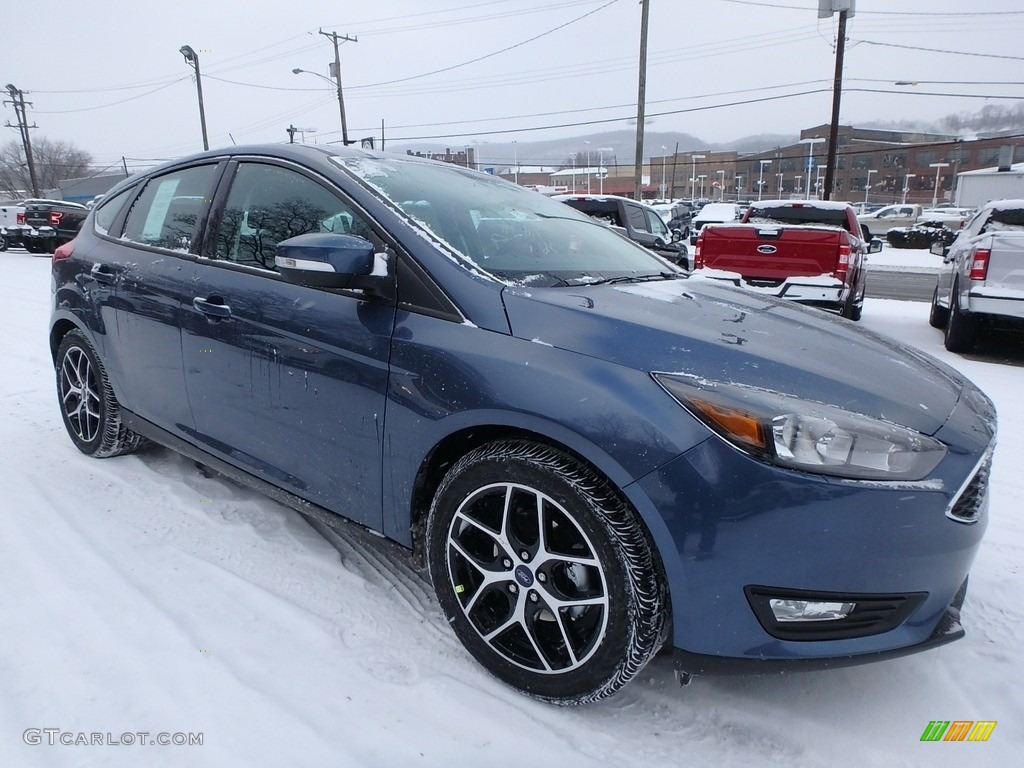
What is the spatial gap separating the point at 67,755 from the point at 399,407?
1.22 meters

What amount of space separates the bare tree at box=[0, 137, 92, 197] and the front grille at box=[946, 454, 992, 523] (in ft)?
293

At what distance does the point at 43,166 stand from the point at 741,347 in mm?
92977

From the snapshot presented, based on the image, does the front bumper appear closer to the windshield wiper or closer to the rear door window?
the windshield wiper

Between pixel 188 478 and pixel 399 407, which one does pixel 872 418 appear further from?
pixel 188 478

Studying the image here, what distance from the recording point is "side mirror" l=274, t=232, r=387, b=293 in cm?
204

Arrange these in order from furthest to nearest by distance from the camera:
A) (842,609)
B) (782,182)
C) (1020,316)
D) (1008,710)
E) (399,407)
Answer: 1. (782,182)
2. (1020,316)
3. (399,407)
4. (1008,710)
5. (842,609)

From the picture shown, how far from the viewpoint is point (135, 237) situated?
3.33 m

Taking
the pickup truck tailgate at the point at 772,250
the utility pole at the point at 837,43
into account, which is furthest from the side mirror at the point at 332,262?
the utility pole at the point at 837,43

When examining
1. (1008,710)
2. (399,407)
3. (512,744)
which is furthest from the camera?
(399,407)

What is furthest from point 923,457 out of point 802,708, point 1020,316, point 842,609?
point 1020,316

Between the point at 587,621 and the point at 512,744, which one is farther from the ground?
the point at 587,621

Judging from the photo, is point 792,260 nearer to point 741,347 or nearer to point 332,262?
point 741,347

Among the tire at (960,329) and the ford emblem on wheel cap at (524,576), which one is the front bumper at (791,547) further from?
the tire at (960,329)

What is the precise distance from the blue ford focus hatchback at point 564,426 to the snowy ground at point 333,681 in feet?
0.69
